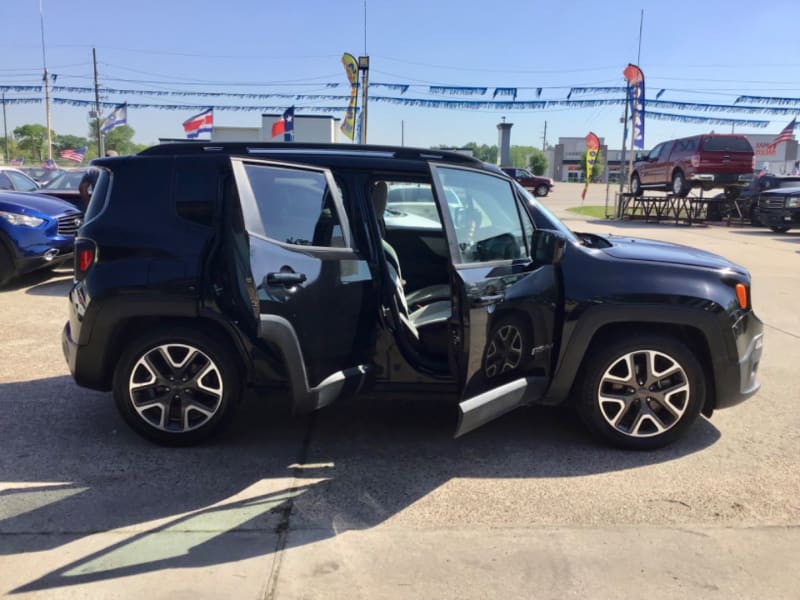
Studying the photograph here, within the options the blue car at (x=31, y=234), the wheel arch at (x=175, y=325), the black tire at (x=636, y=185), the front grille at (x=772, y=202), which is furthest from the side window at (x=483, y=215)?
the black tire at (x=636, y=185)

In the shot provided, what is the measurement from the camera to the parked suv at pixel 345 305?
12.2 feet

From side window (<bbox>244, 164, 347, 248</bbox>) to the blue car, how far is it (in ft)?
19.8

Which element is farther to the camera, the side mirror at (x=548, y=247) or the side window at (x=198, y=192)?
the side window at (x=198, y=192)

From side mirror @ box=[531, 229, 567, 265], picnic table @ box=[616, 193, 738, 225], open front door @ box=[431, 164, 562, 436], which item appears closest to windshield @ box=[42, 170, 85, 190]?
open front door @ box=[431, 164, 562, 436]

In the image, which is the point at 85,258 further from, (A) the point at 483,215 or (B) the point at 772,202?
(B) the point at 772,202

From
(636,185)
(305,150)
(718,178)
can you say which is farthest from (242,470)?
(636,185)

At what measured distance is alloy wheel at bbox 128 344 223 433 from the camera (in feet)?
12.8

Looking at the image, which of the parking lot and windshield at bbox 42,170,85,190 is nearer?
the parking lot

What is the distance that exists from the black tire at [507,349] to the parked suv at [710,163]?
21.5 meters

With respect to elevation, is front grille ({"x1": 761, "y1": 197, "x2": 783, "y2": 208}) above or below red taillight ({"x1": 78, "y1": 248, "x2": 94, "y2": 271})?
above

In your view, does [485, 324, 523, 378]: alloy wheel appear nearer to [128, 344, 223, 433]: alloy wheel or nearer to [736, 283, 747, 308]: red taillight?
[736, 283, 747, 308]: red taillight

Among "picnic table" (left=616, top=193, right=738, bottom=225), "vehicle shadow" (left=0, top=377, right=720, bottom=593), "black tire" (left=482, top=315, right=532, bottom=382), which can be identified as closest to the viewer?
"vehicle shadow" (left=0, top=377, right=720, bottom=593)

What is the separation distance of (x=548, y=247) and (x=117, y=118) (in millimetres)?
31126

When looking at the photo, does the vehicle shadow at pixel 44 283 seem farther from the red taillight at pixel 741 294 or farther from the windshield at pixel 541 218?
the red taillight at pixel 741 294
